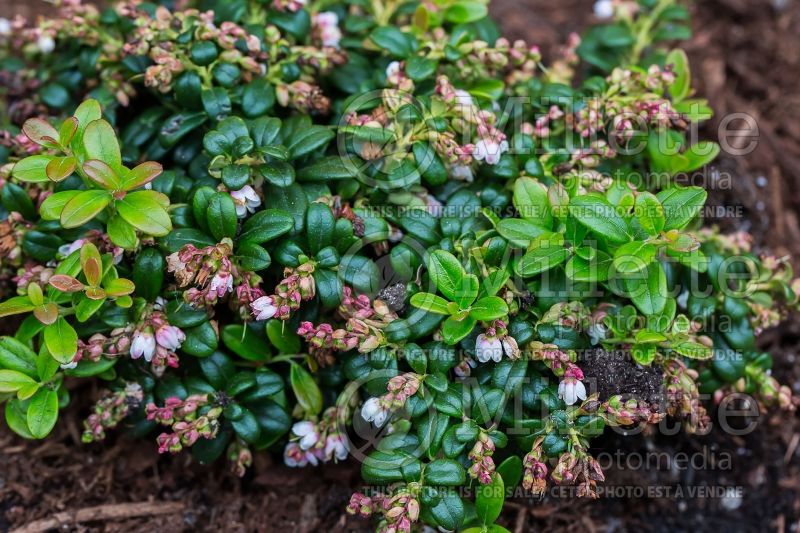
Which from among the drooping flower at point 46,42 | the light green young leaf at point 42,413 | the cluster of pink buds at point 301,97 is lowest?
the light green young leaf at point 42,413

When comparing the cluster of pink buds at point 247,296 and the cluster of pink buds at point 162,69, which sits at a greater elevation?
the cluster of pink buds at point 162,69

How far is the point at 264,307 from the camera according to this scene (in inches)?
85.7

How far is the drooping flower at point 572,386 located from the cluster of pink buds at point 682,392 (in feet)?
1.06

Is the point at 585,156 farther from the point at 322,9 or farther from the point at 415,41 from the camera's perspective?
the point at 322,9

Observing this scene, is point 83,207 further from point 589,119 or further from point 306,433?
point 589,119

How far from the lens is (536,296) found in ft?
7.83

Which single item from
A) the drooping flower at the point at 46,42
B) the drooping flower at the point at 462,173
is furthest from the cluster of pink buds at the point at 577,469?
the drooping flower at the point at 46,42

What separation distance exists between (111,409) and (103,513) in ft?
1.52

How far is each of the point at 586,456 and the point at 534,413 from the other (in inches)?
9.0

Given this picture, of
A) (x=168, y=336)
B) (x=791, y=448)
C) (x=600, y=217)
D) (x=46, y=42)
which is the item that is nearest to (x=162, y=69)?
(x=46, y=42)

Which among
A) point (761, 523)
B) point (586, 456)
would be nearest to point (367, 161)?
point (586, 456)

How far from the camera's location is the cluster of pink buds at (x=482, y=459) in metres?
2.13

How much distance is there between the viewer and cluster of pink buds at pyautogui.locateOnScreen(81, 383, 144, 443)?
238 cm

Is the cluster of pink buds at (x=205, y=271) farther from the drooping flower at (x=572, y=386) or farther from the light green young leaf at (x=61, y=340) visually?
the drooping flower at (x=572, y=386)
